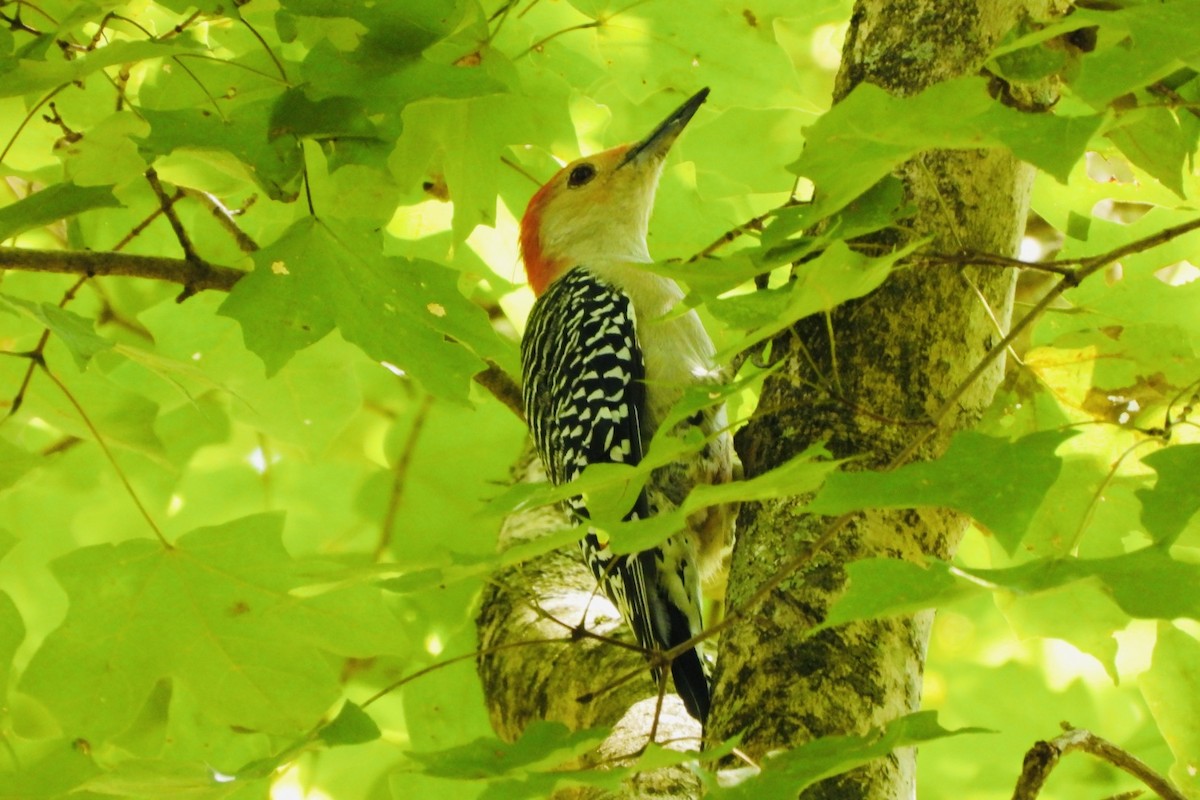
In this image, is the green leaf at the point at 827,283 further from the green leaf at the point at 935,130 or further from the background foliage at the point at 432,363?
the green leaf at the point at 935,130

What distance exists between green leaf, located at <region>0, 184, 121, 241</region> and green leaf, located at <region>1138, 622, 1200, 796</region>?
90.6 inches

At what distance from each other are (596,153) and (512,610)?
1.82 m

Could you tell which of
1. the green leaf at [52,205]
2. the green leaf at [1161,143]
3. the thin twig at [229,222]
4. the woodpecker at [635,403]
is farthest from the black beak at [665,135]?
the green leaf at [52,205]

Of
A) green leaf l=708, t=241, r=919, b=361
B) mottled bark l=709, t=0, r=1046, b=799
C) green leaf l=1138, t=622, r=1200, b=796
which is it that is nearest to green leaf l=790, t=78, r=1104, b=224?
green leaf l=708, t=241, r=919, b=361

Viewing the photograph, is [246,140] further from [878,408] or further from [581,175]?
[581,175]

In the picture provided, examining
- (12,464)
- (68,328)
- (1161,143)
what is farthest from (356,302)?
(1161,143)

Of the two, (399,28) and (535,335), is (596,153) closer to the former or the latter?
(535,335)

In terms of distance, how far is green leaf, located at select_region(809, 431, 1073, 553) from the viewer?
137 cm

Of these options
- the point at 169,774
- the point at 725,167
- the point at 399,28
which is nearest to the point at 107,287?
the point at 725,167

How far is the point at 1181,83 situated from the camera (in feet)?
6.39

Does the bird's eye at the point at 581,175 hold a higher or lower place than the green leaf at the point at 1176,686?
higher

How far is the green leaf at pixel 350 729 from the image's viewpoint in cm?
164

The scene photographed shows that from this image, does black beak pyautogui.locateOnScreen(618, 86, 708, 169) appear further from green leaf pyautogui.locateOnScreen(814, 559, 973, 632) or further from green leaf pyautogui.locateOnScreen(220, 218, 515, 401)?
green leaf pyautogui.locateOnScreen(814, 559, 973, 632)

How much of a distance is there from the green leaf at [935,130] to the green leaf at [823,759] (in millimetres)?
668
